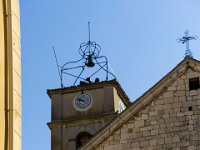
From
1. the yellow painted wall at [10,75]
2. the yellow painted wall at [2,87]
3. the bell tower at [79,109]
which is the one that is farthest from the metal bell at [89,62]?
the yellow painted wall at [2,87]

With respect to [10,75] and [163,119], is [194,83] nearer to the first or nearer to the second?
[163,119]

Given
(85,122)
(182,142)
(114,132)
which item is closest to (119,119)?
(114,132)

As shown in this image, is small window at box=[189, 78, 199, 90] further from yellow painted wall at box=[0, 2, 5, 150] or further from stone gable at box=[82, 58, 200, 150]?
yellow painted wall at box=[0, 2, 5, 150]

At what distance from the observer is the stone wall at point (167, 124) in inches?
598

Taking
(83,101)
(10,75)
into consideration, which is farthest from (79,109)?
(10,75)

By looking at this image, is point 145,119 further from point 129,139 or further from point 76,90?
point 76,90

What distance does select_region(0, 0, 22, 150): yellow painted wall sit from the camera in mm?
5293

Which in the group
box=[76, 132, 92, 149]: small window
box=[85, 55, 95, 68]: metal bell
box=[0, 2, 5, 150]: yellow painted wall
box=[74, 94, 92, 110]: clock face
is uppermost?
box=[85, 55, 95, 68]: metal bell

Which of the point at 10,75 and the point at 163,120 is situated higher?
the point at 163,120

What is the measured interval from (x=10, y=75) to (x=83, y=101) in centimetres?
2012

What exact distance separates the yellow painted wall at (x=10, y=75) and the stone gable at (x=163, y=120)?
32.6 ft

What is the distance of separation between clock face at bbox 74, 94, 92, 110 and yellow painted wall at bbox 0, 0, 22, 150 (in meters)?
19.6

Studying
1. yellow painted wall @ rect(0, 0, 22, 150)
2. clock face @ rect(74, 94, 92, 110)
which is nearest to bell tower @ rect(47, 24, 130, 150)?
clock face @ rect(74, 94, 92, 110)

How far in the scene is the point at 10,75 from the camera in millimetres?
5418
